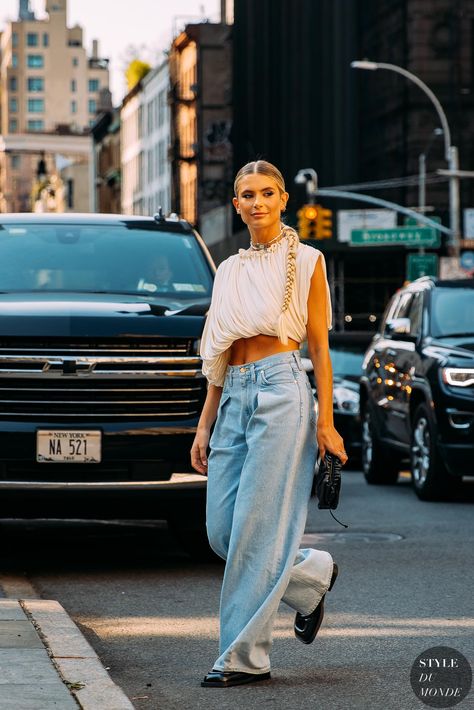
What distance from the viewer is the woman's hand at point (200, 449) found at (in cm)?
634

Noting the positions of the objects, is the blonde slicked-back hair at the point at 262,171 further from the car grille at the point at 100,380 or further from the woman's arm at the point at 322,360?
the car grille at the point at 100,380

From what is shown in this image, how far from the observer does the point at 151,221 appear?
1104cm

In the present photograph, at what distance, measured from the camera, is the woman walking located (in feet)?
20.1

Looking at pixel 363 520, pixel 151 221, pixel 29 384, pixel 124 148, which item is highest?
pixel 124 148

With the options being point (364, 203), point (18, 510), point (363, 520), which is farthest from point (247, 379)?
point (364, 203)

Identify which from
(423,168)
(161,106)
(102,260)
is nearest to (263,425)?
(102,260)

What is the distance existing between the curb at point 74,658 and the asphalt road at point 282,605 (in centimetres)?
13

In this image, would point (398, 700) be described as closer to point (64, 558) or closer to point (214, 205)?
point (64, 558)

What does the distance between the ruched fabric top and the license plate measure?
288 centimetres

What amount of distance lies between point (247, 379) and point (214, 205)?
244 feet

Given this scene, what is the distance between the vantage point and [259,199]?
6.20 meters

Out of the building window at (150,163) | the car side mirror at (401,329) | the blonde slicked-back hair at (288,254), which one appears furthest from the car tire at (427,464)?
the building window at (150,163)
